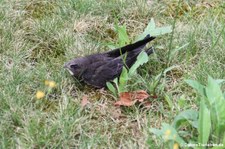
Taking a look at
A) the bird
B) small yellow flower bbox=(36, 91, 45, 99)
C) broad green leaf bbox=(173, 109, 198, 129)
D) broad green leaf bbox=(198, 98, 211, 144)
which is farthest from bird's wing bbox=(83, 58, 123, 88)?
broad green leaf bbox=(198, 98, 211, 144)

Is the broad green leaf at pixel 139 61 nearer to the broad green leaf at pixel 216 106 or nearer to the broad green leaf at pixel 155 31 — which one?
the broad green leaf at pixel 155 31

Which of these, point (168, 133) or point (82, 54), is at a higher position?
point (82, 54)

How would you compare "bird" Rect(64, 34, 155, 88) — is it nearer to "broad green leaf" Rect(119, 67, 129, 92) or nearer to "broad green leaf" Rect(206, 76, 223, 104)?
"broad green leaf" Rect(119, 67, 129, 92)

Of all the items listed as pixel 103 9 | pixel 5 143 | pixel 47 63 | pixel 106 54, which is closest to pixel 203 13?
pixel 103 9

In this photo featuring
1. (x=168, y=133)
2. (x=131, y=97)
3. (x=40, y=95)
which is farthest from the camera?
(x=131, y=97)

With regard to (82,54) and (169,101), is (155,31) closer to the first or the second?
(82,54)

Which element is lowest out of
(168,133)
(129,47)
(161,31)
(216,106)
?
(168,133)

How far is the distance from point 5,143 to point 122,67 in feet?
3.22

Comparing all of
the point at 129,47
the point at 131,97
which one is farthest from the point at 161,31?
the point at 131,97

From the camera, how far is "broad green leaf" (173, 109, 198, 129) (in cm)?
242

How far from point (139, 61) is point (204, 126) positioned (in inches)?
33.0

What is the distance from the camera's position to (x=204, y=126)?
7.49ft

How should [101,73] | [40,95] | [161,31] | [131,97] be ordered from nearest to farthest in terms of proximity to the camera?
1. [40,95]
2. [131,97]
3. [101,73]
4. [161,31]

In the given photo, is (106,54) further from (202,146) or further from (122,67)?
(202,146)
